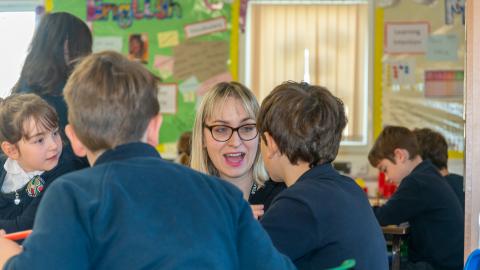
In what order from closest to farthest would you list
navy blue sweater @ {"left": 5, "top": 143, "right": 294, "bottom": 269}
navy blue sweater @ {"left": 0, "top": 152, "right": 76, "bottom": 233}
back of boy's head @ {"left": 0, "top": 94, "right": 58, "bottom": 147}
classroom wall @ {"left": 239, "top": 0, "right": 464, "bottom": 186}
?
navy blue sweater @ {"left": 5, "top": 143, "right": 294, "bottom": 269} < navy blue sweater @ {"left": 0, "top": 152, "right": 76, "bottom": 233} < back of boy's head @ {"left": 0, "top": 94, "right": 58, "bottom": 147} < classroom wall @ {"left": 239, "top": 0, "right": 464, "bottom": 186}

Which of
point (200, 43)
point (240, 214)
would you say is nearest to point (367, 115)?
point (200, 43)

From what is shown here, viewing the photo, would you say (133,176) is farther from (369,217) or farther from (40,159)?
(40,159)

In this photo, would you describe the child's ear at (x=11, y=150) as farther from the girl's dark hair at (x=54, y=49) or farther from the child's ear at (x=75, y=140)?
the child's ear at (x=75, y=140)

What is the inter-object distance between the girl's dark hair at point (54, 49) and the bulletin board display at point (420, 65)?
4.29 metres

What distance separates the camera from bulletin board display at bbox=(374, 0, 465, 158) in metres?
6.61

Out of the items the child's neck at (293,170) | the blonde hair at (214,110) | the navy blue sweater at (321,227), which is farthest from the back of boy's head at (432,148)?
the navy blue sweater at (321,227)

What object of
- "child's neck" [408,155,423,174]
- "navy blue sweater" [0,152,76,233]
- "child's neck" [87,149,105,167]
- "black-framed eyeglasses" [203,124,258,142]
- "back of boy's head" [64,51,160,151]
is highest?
"back of boy's head" [64,51,160,151]

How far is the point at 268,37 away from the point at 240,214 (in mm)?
5542

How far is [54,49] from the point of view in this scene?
272cm

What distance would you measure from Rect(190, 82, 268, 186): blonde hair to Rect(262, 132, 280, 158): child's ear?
1.85ft

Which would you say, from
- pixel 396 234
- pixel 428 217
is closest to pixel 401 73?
pixel 428 217

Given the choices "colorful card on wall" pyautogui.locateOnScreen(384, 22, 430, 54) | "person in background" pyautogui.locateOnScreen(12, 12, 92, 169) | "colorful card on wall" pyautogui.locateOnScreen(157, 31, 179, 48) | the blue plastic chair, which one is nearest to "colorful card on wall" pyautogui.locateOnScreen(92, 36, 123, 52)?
"colorful card on wall" pyautogui.locateOnScreen(157, 31, 179, 48)

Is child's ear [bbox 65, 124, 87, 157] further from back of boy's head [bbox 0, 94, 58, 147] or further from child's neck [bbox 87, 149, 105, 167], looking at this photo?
back of boy's head [bbox 0, 94, 58, 147]

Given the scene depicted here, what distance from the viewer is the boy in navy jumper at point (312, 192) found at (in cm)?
180
